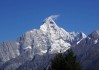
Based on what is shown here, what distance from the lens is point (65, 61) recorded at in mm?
54562

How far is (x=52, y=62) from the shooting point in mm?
56031

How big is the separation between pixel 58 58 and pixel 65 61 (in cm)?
175

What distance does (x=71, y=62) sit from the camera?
54469mm

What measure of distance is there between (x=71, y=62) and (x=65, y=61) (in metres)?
0.80

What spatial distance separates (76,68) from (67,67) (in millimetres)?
1490

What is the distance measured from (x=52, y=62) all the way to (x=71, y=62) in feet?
9.64

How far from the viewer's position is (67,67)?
53.3 metres

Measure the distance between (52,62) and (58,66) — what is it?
1.98 metres

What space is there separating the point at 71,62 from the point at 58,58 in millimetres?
2331

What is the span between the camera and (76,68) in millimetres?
54156

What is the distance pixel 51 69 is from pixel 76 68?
147 inches

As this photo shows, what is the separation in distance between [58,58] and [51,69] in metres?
1.76

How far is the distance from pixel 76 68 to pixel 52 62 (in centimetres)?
370
